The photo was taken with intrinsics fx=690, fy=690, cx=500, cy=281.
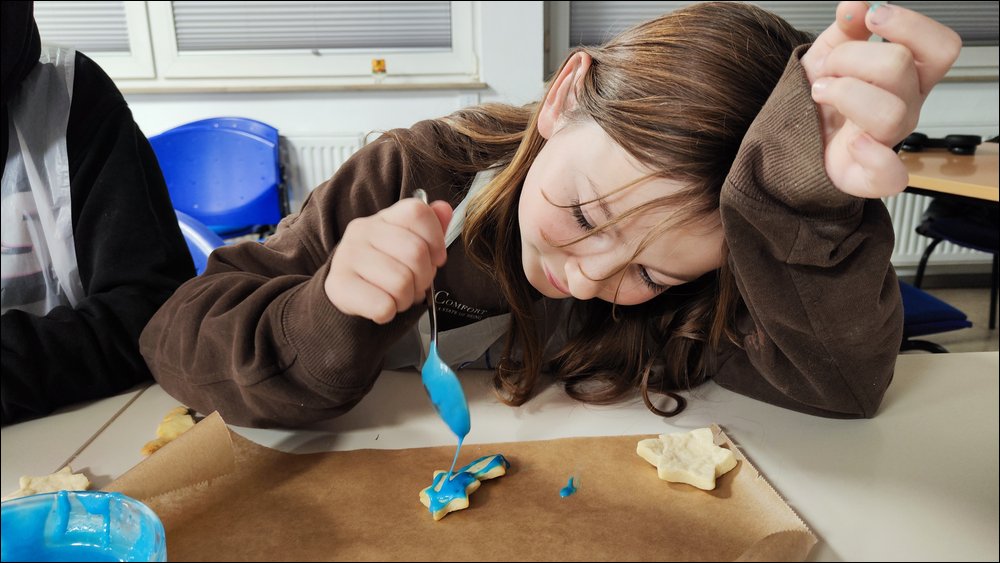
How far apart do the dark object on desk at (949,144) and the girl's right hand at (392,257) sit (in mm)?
1388

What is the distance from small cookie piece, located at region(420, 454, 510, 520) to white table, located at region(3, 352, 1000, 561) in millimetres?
45

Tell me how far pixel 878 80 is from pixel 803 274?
180 mm

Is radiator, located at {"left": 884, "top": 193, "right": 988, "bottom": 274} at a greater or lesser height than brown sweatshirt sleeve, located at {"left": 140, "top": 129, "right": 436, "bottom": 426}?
lesser

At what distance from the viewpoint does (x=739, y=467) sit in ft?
1.41

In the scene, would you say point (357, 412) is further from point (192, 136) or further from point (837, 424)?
point (192, 136)

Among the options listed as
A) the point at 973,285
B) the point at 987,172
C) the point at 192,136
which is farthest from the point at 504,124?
the point at 973,285

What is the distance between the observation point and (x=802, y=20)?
2135 mm

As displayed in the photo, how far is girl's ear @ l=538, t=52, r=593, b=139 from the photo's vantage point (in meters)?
0.55

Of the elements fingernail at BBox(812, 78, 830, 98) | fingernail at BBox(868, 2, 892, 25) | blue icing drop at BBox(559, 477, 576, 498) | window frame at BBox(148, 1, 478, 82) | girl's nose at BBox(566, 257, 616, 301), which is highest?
fingernail at BBox(868, 2, 892, 25)

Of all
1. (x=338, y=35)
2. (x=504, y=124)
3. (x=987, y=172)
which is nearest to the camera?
(x=504, y=124)

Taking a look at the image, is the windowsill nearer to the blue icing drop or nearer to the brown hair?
the brown hair

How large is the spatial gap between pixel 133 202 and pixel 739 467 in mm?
511

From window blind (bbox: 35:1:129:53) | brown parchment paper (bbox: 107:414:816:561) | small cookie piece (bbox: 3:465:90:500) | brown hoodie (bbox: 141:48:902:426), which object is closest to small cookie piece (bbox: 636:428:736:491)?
brown parchment paper (bbox: 107:414:816:561)

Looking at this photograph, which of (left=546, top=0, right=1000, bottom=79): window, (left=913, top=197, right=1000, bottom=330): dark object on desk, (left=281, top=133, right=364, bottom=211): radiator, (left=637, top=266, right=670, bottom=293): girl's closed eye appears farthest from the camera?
(left=546, top=0, right=1000, bottom=79): window
